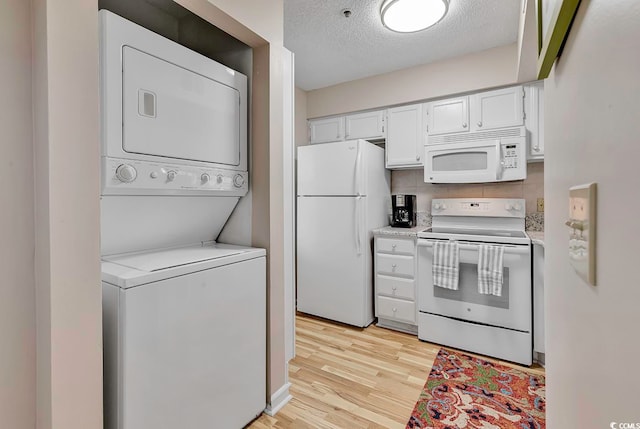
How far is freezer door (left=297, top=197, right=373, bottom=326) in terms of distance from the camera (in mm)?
2986

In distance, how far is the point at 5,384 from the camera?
104 centimetres

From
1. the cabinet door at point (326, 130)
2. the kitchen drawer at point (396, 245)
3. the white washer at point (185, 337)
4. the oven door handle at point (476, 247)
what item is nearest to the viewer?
the white washer at point (185, 337)

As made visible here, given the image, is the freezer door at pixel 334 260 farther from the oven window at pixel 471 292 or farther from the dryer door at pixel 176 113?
the dryer door at pixel 176 113

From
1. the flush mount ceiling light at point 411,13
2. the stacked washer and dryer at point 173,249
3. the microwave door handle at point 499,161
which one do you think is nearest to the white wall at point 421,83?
the microwave door handle at point 499,161

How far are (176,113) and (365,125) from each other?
2.38m

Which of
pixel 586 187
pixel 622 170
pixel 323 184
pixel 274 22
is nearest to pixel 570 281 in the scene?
pixel 586 187

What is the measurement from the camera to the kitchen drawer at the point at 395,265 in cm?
289

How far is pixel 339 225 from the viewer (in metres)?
3.05

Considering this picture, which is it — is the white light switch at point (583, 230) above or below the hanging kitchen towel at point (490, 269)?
above

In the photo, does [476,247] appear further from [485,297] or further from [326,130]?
[326,130]

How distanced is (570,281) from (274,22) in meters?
1.88

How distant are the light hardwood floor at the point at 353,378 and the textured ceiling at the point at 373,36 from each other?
2.56 meters

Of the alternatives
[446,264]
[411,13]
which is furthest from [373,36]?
[446,264]

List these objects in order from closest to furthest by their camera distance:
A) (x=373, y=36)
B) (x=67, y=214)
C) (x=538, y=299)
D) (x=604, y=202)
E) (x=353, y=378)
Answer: (x=604, y=202) → (x=67, y=214) → (x=353, y=378) → (x=538, y=299) → (x=373, y=36)
